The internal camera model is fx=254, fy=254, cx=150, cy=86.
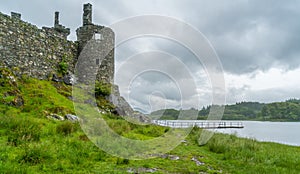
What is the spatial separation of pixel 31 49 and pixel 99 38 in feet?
24.0

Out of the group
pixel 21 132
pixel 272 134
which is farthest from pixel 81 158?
pixel 272 134

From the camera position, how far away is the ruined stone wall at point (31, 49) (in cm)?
1906

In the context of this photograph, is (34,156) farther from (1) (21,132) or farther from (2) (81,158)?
(1) (21,132)

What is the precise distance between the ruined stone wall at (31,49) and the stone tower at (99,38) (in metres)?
1.88

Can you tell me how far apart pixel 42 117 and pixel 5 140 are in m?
5.78

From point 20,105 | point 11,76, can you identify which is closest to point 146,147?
point 20,105

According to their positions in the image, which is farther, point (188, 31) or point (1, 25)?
point (1, 25)

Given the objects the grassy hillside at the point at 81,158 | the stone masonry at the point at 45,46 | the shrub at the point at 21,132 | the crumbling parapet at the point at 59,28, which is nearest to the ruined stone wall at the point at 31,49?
the stone masonry at the point at 45,46

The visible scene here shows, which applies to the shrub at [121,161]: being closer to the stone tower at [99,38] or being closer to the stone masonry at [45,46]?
the stone masonry at [45,46]

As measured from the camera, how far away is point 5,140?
346 inches

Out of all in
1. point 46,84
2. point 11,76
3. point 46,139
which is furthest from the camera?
point 46,84

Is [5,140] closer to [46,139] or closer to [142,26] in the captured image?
Result: [46,139]

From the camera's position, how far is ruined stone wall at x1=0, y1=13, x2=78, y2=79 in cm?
1906

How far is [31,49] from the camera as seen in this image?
21.2 metres
